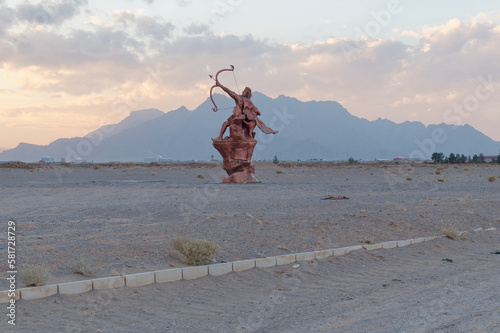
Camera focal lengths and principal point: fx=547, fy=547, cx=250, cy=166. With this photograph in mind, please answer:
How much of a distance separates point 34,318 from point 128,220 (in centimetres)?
765

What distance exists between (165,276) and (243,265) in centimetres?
160

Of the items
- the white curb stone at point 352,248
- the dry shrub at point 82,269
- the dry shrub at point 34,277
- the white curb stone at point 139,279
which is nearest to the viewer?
the dry shrub at point 34,277

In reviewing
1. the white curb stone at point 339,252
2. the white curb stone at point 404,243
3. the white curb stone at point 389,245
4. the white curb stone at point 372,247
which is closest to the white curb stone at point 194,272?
the white curb stone at point 339,252

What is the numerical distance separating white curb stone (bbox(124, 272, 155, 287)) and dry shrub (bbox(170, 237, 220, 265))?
3.38ft

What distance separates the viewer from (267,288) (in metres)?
8.80

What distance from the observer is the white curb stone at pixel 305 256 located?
10.5 meters

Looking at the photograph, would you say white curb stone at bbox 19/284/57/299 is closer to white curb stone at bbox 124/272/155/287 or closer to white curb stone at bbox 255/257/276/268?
white curb stone at bbox 124/272/155/287

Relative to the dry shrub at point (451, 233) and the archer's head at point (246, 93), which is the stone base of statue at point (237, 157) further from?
the dry shrub at point (451, 233)

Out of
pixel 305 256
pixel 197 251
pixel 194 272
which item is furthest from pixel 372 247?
pixel 194 272

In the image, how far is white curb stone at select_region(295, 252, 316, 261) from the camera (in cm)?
1050

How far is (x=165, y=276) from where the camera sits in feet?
28.0

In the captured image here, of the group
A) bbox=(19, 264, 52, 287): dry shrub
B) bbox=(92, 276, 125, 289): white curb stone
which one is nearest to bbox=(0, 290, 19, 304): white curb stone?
bbox=(19, 264, 52, 287): dry shrub

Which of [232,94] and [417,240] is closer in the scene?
[417,240]

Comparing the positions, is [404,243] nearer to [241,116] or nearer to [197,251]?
[197,251]
